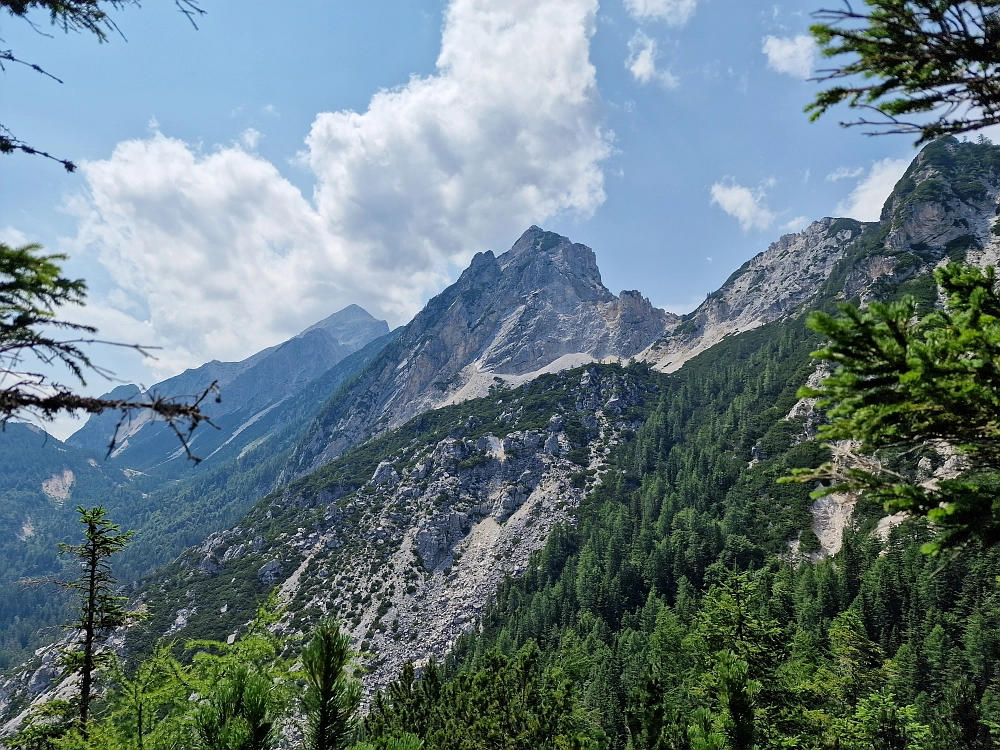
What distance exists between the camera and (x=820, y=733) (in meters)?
22.4

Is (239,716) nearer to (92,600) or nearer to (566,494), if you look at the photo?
(92,600)

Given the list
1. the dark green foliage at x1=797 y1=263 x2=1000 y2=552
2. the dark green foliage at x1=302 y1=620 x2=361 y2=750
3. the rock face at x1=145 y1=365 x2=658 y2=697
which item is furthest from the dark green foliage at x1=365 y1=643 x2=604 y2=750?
the rock face at x1=145 y1=365 x2=658 y2=697

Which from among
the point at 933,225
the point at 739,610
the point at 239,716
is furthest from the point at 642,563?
the point at 933,225

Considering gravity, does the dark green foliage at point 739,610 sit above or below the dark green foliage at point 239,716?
below

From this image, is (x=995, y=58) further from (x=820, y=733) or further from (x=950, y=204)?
(x=950, y=204)

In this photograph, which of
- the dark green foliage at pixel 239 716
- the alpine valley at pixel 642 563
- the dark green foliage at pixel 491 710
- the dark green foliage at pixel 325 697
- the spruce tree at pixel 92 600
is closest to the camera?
the dark green foliage at pixel 239 716

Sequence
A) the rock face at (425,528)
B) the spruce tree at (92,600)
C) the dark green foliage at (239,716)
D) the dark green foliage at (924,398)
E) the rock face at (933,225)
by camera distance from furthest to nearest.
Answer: the rock face at (933,225), the rock face at (425,528), the spruce tree at (92,600), the dark green foliage at (239,716), the dark green foliage at (924,398)

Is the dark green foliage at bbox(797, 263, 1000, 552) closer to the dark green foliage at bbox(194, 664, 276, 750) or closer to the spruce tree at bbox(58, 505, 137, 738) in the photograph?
the dark green foliage at bbox(194, 664, 276, 750)

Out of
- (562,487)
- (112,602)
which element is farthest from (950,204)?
(112,602)

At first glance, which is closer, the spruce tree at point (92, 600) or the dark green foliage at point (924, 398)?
the dark green foliage at point (924, 398)

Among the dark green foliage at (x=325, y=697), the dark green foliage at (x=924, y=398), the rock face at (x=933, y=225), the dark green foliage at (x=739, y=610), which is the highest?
the rock face at (x=933, y=225)

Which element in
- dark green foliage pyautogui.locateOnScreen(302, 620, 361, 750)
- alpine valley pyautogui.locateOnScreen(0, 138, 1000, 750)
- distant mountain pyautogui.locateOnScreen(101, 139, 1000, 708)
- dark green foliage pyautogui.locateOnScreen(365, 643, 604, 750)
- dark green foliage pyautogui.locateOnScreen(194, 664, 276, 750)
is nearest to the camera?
dark green foliage pyautogui.locateOnScreen(194, 664, 276, 750)

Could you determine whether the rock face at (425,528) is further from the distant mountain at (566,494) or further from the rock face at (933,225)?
the rock face at (933,225)

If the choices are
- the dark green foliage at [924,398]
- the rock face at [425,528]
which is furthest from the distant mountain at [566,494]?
the dark green foliage at [924,398]
